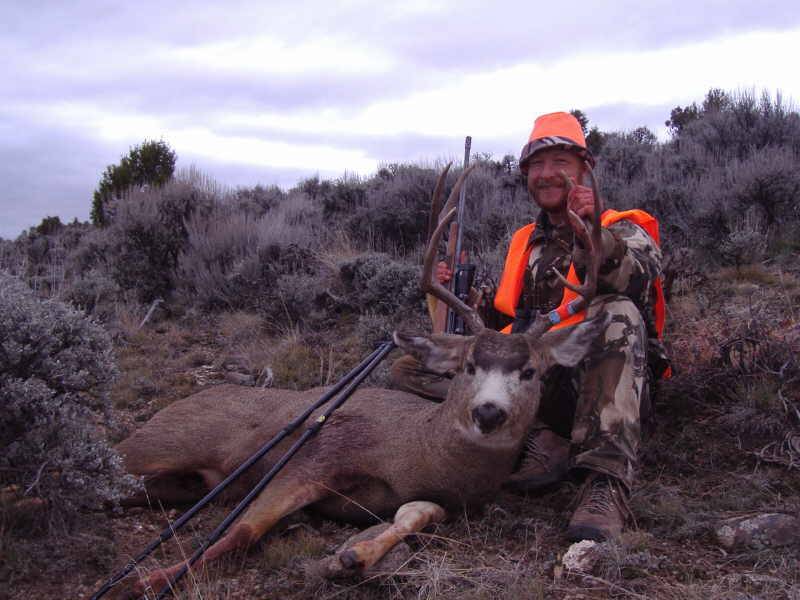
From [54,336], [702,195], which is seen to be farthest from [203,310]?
[702,195]

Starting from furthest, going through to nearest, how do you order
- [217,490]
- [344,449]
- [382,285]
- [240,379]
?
[382,285] → [240,379] → [344,449] → [217,490]

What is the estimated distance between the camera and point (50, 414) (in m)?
3.50

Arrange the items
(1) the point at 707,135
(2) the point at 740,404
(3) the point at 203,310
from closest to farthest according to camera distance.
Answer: (2) the point at 740,404, (3) the point at 203,310, (1) the point at 707,135

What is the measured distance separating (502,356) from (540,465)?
3.00ft

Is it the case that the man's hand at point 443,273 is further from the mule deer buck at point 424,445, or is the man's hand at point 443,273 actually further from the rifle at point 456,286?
the mule deer buck at point 424,445

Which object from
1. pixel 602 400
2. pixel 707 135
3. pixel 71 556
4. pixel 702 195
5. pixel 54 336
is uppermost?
pixel 707 135

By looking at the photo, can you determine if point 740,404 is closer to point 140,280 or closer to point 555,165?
point 555,165

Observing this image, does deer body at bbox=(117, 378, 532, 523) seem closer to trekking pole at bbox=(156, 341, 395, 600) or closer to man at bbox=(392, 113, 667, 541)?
trekking pole at bbox=(156, 341, 395, 600)

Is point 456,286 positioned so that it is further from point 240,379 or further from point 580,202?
point 240,379

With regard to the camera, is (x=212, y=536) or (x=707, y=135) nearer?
(x=212, y=536)

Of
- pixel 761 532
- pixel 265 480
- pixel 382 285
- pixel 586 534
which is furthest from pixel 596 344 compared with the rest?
pixel 382 285

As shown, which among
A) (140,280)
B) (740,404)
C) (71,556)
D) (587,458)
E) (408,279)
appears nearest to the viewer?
(71,556)

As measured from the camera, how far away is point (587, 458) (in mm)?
3594

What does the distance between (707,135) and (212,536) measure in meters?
10.8
